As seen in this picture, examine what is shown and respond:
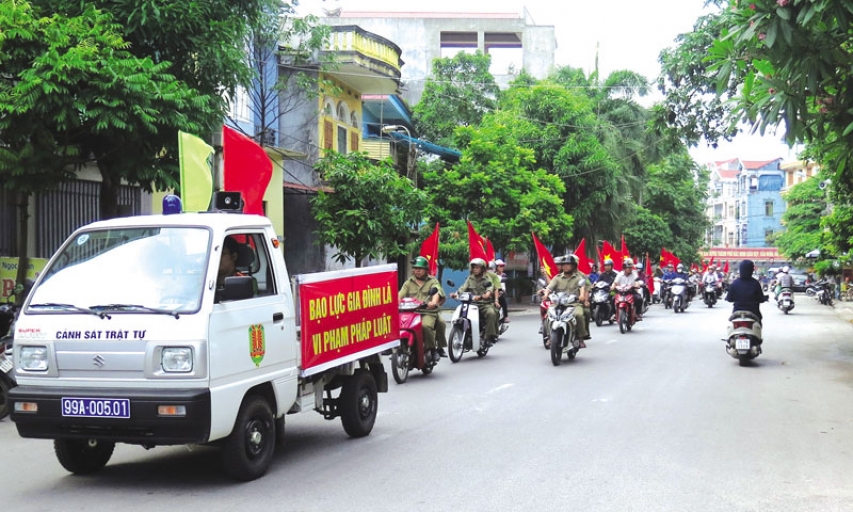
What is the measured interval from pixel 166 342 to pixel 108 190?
24.7 feet

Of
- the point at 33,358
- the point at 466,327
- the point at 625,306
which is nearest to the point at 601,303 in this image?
the point at 625,306

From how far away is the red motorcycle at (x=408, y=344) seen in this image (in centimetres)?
1266

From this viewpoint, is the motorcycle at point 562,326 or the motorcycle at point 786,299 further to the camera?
the motorcycle at point 786,299

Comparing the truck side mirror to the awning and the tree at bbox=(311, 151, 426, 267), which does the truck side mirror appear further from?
the awning

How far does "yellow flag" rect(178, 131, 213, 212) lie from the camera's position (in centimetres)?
945

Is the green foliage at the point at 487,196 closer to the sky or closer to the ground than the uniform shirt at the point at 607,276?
closer to the sky

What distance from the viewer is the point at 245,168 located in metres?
9.90

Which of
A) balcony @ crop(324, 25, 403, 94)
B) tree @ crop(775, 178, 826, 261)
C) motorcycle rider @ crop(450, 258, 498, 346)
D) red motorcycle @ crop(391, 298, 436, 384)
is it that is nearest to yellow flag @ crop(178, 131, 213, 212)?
red motorcycle @ crop(391, 298, 436, 384)

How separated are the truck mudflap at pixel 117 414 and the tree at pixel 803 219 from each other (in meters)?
53.8

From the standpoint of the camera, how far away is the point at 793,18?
302 inches

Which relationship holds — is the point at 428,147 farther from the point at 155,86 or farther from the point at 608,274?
the point at 155,86

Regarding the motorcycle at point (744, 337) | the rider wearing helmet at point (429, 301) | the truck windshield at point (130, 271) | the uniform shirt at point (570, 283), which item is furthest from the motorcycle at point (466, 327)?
the truck windshield at point (130, 271)

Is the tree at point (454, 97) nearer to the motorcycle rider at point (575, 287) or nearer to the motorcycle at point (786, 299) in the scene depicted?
the motorcycle at point (786, 299)

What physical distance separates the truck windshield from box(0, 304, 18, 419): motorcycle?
340cm
